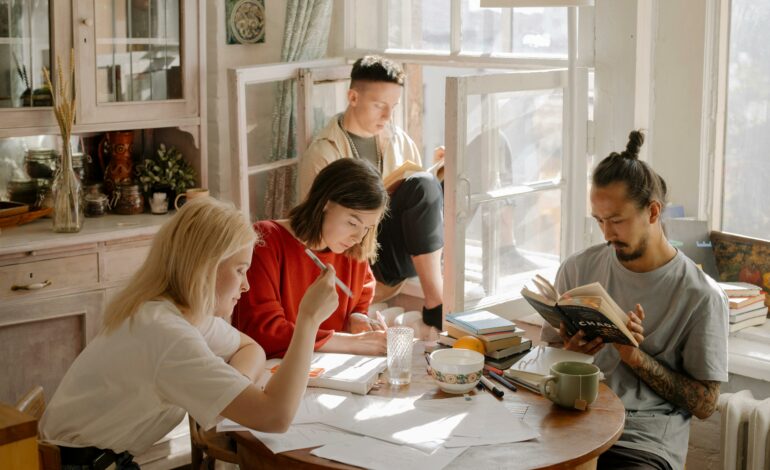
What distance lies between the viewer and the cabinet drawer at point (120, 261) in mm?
3422

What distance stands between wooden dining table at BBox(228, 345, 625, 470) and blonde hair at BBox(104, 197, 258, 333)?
293 millimetres

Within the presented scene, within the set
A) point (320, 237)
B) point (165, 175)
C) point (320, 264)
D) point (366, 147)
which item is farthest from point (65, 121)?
point (320, 264)

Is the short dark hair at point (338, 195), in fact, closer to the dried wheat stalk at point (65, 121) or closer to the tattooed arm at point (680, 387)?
the tattooed arm at point (680, 387)

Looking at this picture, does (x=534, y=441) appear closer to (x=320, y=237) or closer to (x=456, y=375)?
(x=456, y=375)

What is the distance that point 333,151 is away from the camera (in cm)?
369

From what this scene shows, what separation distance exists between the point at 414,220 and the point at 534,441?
1.63m

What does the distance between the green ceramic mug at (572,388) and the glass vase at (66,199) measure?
1.95m

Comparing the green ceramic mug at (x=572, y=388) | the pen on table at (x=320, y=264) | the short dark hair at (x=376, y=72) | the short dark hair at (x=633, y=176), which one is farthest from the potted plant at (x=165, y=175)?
the green ceramic mug at (x=572, y=388)

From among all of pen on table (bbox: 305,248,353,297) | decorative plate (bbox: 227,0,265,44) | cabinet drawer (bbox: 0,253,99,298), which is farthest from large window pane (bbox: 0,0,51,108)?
pen on table (bbox: 305,248,353,297)

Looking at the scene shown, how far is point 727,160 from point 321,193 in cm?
145

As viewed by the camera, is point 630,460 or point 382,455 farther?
point 630,460

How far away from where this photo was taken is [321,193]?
263cm

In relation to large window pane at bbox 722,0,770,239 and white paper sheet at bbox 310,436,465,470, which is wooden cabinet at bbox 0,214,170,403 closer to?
white paper sheet at bbox 310,436,465,470

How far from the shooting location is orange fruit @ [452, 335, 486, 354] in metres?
2.36
